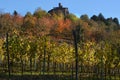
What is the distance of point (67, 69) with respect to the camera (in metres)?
53.3

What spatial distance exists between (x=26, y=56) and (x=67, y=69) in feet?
41.1

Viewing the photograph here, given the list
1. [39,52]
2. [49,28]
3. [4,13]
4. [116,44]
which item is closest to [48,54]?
[39,52]

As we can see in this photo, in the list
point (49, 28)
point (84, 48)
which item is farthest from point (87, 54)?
point (49, 28)

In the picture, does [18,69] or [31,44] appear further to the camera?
[18,69]

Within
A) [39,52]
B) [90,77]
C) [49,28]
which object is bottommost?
[90,77]

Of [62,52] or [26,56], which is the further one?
[62,52]

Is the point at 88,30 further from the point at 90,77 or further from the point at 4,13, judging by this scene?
the point at 90,77

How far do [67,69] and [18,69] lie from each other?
8634 mm

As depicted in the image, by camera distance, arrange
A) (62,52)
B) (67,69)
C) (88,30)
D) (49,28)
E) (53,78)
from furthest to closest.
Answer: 1. (88,30)
2. (49,28)
3. (67,69)
4. (62,52)
5. (53,78)

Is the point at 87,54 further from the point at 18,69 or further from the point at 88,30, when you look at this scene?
the point at 88,30

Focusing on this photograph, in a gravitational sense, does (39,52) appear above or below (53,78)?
above

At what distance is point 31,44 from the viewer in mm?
41781

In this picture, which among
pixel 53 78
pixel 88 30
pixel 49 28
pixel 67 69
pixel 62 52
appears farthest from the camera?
pixel 88 30

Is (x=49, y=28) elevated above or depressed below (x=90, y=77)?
above
